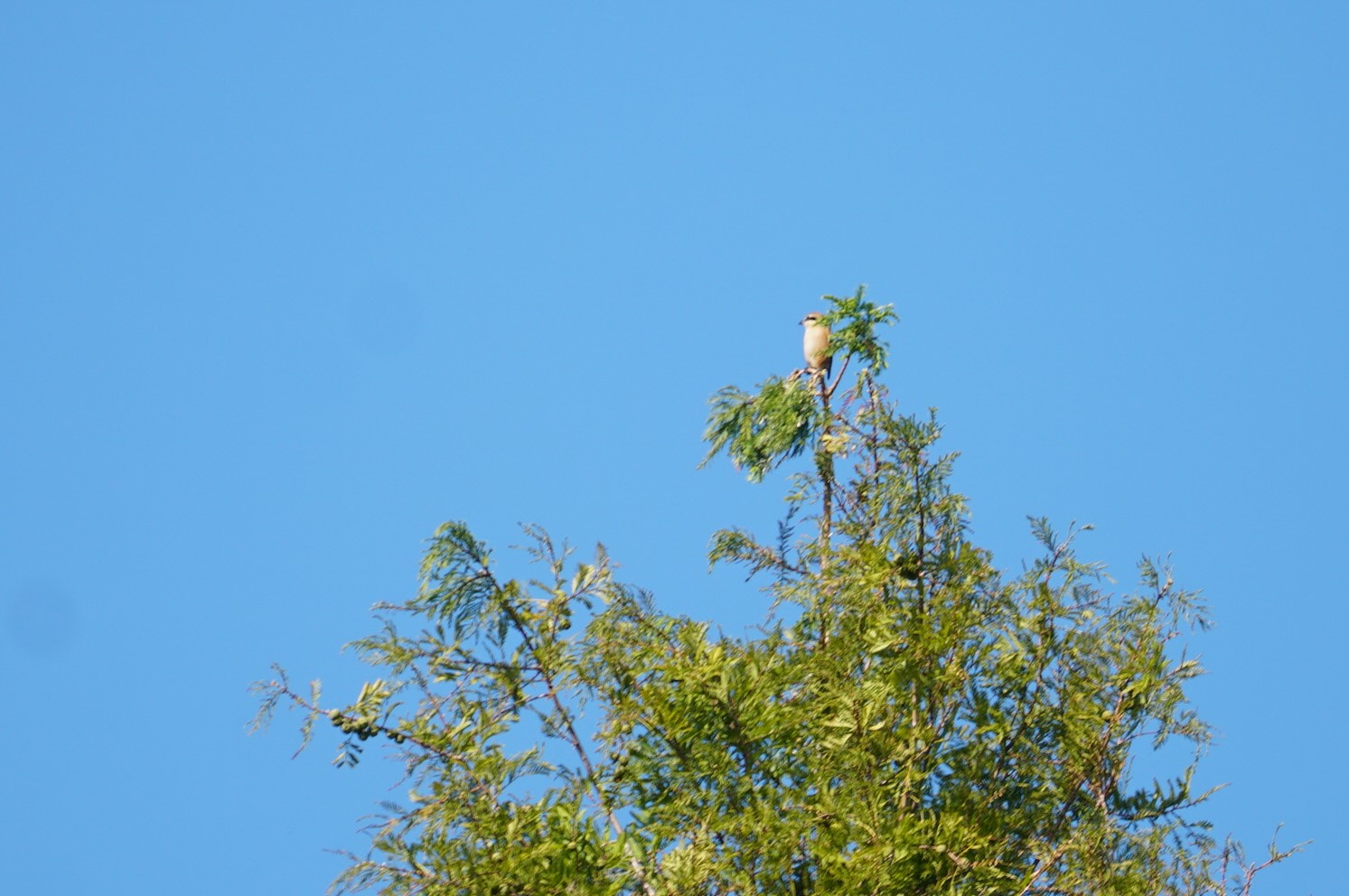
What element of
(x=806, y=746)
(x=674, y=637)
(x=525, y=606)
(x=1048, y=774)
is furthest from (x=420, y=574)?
→ (x=1048, y=774)

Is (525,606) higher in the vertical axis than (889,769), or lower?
higher

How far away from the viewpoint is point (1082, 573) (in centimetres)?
761

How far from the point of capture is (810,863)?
22.0ft

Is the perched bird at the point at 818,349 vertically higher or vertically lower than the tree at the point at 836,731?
higher

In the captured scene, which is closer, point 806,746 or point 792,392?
point 806,746

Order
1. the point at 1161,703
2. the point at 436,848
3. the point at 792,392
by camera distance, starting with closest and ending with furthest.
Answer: the point at 436,848 → the point at 1161,703 → the point at 792,392

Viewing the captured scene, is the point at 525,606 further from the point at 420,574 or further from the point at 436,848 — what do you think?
the point at 436,848

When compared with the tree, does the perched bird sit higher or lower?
higher

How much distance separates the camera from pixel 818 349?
9539 mm

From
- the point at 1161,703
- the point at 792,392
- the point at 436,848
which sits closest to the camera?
the point at 436,848

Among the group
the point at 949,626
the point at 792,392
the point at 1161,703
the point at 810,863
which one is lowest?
the point at 810,863

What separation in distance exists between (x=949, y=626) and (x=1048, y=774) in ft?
2.43

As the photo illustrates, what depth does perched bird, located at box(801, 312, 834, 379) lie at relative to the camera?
945 cm

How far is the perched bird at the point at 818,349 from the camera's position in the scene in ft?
31.0
